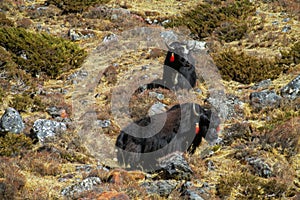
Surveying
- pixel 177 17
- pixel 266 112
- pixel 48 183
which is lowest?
pixel 48 183

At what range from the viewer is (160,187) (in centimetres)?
803

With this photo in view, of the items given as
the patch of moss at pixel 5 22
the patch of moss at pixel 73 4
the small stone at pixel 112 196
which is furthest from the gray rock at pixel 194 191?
the patch of moss at pixel 73 4

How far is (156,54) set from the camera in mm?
17969

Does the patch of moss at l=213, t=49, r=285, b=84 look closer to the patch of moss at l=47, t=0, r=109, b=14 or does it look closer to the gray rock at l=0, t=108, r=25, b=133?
the gray rock at l=0, t=108, r=25, b=133

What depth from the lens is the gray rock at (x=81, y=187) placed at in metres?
7.65

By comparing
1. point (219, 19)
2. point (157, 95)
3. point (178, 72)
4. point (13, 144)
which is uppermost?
point (219, 19)

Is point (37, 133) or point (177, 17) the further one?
point (177, 17)

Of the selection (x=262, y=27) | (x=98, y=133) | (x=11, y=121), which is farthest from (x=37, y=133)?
(x=262, y=27)

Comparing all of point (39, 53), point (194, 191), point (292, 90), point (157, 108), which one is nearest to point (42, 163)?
point (194, 191)

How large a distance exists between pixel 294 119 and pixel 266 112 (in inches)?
74.8

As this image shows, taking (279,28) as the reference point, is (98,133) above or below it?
below

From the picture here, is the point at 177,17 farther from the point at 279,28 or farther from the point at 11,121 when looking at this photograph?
the point at 11,121

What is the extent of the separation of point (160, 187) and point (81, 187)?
5.27ft

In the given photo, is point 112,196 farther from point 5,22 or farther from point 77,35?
point 5,22
